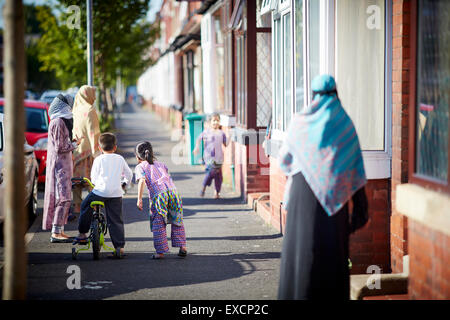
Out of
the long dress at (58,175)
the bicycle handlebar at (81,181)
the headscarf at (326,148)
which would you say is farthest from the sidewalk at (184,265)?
the headscarf at (326,148)

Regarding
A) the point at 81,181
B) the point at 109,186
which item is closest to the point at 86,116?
the point at 81,181

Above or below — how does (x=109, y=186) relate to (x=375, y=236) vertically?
above

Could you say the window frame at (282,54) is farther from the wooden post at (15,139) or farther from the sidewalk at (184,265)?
the wooden post at (15,139)

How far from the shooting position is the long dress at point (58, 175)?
880cm

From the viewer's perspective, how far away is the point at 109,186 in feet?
25.3

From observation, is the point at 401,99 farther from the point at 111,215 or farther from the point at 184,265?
the point at 111,215

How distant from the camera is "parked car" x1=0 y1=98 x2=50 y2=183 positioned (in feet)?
43.2

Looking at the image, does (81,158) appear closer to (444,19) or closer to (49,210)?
(49,210)

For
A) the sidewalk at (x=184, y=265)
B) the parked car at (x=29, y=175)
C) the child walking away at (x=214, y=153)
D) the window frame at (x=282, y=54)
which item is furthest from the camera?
the child walking away at (x=214, y=153)

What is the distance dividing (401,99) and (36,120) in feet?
32.0

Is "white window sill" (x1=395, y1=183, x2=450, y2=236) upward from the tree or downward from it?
downward

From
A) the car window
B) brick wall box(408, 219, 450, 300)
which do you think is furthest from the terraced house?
the car window

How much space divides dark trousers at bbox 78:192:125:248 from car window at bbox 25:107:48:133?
6.56 m

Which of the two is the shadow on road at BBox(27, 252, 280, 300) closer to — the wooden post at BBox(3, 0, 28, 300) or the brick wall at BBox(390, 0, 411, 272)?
the wooden post at BBox(3, 0, 28, 300)
